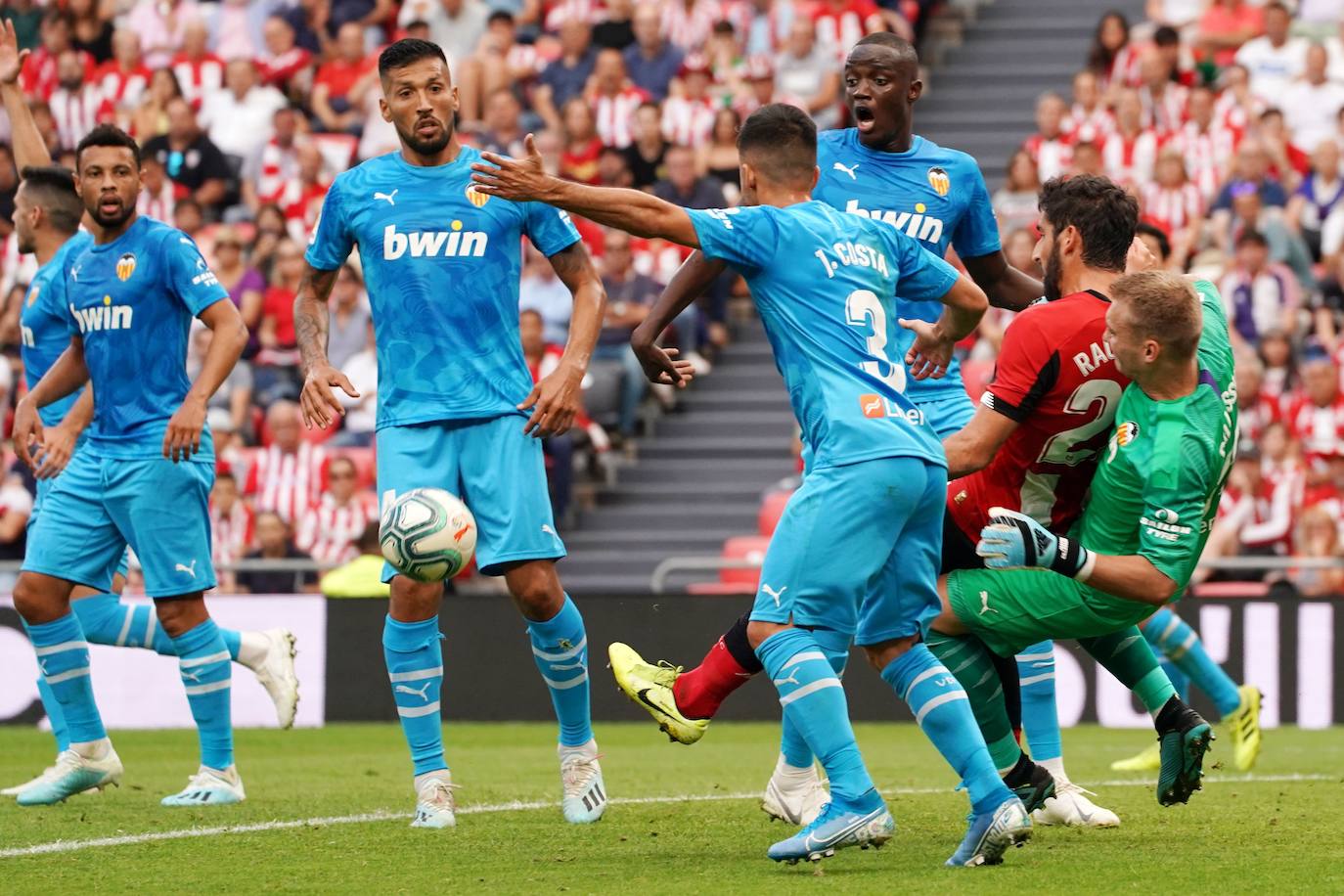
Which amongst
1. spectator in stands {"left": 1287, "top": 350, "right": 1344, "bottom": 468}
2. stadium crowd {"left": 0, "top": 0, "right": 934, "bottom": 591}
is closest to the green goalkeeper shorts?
spectator in stands {"left": 1287, "top": 350, "right": 1344, "bottom": 468}

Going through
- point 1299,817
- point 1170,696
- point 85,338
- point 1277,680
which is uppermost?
point 85,338

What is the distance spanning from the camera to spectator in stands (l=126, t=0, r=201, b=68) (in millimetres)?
22062

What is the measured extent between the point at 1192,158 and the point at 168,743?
970 cm

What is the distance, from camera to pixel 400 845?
7070 mm

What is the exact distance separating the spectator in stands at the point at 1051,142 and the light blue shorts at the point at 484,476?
10325 millimetres

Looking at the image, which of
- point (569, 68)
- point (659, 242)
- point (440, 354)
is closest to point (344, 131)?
point (569, 68)

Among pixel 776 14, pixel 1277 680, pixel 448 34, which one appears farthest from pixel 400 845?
pixel 448 34

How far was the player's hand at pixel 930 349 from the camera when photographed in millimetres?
6988

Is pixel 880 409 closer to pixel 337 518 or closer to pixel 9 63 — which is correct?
pixel 9 63

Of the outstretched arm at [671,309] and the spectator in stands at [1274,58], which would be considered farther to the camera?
the spectator in stands at [1274,58]

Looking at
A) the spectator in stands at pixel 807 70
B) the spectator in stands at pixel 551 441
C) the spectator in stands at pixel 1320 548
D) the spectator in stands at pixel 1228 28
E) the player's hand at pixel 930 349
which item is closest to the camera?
the player's hand at pixel 930 349

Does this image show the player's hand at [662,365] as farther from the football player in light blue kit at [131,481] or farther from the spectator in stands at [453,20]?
the spectator in stands at [453,20]

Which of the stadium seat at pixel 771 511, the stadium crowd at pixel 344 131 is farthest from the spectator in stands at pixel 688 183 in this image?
the stadium seat at pixel 771 511

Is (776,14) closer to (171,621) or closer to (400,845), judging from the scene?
(171,621)
